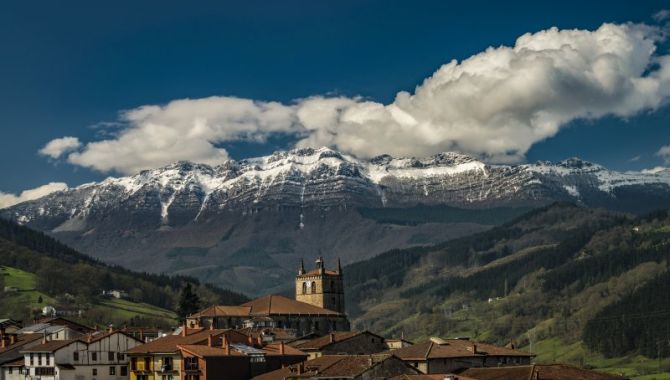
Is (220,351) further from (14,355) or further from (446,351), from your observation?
(14,355)

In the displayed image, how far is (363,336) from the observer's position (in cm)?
15662

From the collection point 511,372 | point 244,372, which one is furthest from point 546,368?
point 244,372

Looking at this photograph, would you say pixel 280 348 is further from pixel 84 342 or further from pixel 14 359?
pixel 14 359

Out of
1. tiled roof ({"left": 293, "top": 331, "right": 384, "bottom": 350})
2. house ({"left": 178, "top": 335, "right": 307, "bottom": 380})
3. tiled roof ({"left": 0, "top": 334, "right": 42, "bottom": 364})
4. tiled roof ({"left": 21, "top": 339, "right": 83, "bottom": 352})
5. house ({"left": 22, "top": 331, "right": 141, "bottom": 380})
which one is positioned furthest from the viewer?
tiled roof ({"left": 293, "top": 331, "right": 384, "bottom": 350})

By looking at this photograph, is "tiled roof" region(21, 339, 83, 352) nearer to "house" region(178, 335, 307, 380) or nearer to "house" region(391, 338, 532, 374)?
"house" region(178, 335, 307, 380)

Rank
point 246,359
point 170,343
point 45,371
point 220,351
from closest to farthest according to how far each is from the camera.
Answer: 1. point 246,359
2. point 220,351
3. point 45,371
4. point 170,343

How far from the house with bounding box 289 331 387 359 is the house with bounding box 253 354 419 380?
19.5 metres

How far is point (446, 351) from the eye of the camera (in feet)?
456

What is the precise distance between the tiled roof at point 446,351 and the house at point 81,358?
37.0 metres

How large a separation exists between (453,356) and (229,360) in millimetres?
29494

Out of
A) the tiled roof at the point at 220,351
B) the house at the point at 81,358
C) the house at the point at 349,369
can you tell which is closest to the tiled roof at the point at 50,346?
the house at the point at 81,358

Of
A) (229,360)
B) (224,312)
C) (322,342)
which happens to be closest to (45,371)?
(229,360)

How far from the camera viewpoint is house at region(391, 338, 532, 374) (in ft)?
439

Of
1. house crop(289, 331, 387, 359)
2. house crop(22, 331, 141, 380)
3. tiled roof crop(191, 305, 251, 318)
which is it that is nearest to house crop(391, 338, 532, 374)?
house crop(289, 331, 387, 359)
